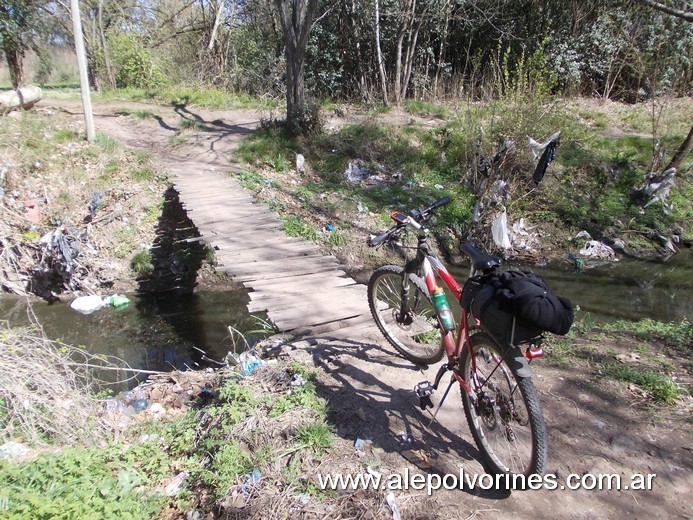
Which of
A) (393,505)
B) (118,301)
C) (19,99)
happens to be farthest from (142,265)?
(19,99)

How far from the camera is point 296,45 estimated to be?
800 cm

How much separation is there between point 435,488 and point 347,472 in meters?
0.42

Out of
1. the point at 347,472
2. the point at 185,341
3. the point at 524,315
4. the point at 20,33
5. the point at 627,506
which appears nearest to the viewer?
the point at 524,315

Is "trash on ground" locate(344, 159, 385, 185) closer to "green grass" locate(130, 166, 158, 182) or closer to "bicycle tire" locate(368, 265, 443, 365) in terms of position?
"green grass" locate(130, 166, 158, 182)

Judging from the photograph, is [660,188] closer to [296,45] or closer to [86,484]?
[296,45]

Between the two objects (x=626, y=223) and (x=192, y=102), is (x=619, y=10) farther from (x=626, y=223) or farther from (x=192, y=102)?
(x=192, y=102)

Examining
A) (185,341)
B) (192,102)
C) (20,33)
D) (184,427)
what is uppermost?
(20,33)

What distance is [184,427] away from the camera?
2676mm

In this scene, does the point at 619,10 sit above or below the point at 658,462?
above

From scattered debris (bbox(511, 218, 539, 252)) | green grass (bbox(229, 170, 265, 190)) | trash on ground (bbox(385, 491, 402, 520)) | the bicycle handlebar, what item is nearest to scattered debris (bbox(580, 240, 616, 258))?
scattered debris (bbox(511, 218, 539, 252))

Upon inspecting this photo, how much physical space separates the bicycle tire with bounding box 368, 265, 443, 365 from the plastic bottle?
0.95 ft

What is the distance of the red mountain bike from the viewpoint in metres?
1.88

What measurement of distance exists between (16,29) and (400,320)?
1176 cm

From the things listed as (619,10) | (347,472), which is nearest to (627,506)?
(347,472)
